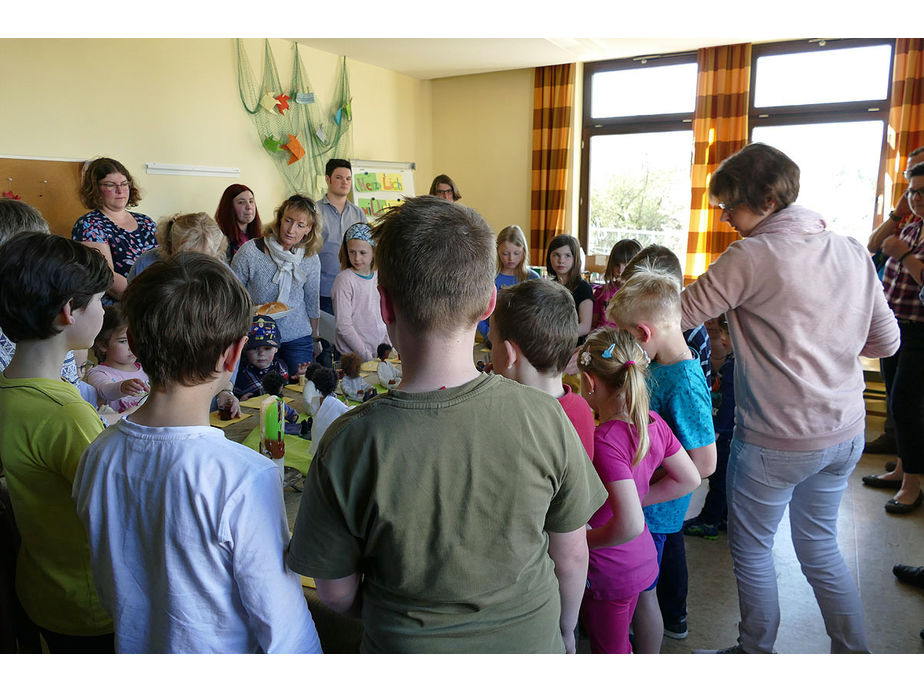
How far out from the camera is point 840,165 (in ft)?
18.8

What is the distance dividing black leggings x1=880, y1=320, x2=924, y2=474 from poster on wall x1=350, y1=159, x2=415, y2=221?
4.33 metres

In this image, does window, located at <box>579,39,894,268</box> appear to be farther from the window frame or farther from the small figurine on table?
the small figurine on table

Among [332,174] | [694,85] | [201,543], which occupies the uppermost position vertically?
[694,85]

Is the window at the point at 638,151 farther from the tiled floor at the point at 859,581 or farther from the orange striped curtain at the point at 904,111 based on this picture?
the tiled floor at the point at 859,581

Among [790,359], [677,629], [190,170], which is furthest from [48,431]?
[190,170]

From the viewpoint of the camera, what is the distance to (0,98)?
3.87 metres

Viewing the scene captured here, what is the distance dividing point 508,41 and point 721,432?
3998 mm

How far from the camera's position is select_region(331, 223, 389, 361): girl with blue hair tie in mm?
3215

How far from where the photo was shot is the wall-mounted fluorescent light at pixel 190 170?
15.5 feet

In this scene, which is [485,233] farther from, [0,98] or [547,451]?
[0,98]

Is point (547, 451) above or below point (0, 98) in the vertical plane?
below

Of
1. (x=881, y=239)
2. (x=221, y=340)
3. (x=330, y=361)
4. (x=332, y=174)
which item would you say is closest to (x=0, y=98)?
(x=332, y=174)

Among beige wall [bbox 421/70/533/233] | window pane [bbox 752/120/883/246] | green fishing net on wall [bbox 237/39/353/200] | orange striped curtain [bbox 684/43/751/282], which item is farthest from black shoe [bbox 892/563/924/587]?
beige wall [bbox 421/70/533/233]

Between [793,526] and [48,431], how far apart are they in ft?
5.69
